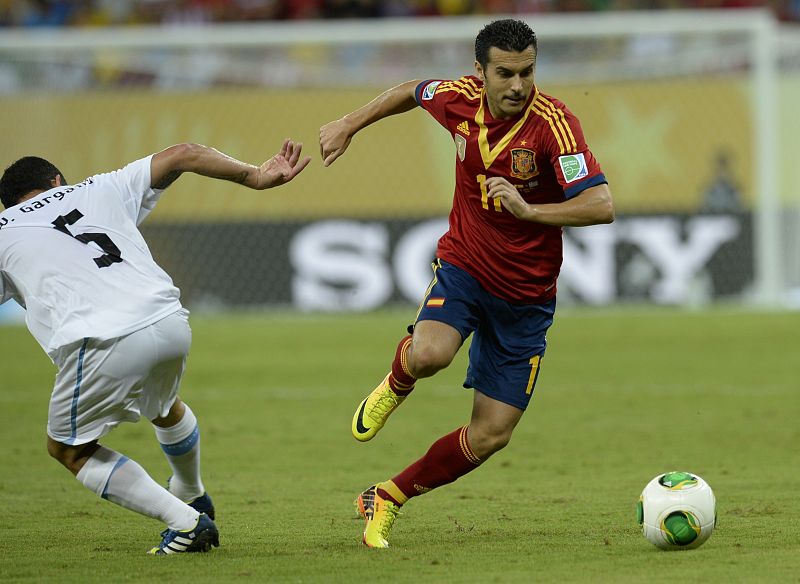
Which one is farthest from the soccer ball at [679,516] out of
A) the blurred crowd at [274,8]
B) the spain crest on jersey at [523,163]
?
the blurred crowd at [274,8]

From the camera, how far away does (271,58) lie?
17.0m

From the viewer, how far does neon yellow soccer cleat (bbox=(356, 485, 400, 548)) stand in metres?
5.60

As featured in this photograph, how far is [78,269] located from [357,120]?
5.29ft

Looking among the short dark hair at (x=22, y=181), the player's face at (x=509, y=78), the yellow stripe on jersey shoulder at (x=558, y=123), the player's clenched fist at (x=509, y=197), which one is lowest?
the player's clenched fist at (x=509, y=197)

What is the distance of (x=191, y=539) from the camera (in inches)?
211

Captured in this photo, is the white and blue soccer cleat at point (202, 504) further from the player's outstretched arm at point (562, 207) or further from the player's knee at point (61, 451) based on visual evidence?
the player's outstretched arm at point (562, 207)

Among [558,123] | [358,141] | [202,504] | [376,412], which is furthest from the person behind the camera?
[358,141]

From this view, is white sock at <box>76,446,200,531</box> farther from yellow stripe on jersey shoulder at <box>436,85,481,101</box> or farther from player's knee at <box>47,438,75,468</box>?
yellow stripe on jersey shoulder at <box>436,85,481,101</box>

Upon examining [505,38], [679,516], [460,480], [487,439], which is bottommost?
[460,480]

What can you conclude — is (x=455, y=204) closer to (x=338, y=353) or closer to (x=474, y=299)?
(x=474, y=299)

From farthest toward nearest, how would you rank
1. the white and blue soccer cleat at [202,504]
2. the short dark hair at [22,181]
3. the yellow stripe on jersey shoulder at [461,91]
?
the white and blue soccer cleat at [202,504] → the yellow stripe on jersey shoulder at [461,91] → the short dark hair at [22,181]

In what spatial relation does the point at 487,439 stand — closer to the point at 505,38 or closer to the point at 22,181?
the point at 505,38

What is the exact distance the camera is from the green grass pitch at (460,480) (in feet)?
17.0

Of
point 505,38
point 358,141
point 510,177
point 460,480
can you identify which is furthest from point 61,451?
point 358,141
